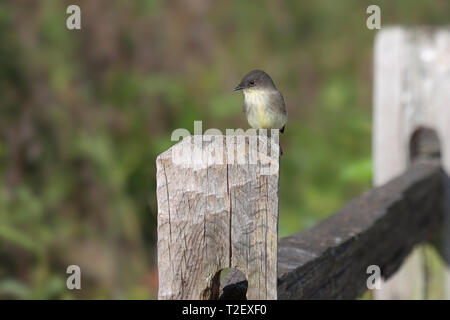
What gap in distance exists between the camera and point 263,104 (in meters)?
2.60

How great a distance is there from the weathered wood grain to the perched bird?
0.42 metres

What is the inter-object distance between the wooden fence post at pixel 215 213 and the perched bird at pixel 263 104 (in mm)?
945

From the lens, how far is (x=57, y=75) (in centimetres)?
548

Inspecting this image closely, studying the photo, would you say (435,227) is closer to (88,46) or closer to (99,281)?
(99,281)

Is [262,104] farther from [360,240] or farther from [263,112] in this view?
[360,240]

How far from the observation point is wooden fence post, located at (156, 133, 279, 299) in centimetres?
155

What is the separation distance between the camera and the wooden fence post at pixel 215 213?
1.55 meters

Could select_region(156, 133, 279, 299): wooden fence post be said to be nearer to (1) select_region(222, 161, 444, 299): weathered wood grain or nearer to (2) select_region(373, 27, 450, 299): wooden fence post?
(1) select_region(222, 161, 444, 299): weathered wood grain

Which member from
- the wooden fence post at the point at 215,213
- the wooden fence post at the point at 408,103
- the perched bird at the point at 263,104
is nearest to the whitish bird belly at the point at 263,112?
the perched bird at the point at 263,104

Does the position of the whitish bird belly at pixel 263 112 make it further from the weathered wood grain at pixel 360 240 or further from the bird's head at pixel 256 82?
the weathered wood grain at pixel 360 240

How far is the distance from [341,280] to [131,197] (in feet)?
9.62

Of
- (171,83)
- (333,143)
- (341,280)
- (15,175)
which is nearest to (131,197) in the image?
(15,175)

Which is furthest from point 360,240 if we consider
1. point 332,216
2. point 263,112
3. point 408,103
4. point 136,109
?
point 136,109

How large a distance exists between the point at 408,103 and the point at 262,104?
4.62 ft
